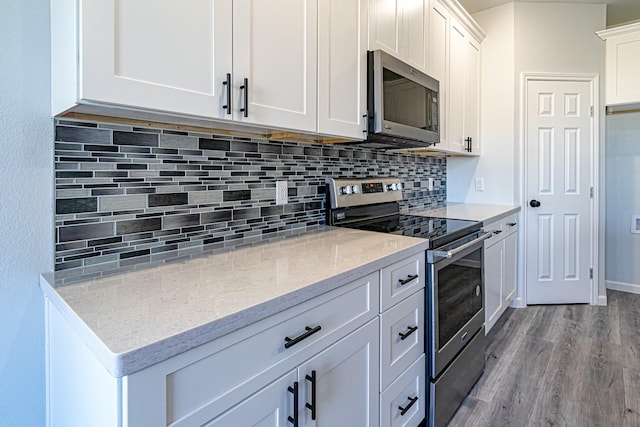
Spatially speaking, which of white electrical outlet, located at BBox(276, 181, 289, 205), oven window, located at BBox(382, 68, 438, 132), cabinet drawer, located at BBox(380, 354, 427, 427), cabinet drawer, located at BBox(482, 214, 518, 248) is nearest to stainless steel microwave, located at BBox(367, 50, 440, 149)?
oven window, located at BBox(382, 68, 438, 132)

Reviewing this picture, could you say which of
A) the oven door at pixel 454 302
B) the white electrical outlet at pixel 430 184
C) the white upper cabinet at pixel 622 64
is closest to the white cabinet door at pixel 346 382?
the oven door at pixel 454 302

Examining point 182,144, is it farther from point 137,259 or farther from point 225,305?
point 225,305

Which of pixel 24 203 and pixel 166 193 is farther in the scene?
pixel 166 193

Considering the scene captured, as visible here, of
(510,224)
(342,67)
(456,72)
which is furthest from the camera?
(510,224)

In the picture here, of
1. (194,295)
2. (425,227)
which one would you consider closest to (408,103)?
(425,227)

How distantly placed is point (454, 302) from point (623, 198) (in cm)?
297

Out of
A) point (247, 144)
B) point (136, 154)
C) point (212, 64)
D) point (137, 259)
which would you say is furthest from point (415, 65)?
point (137, 259)

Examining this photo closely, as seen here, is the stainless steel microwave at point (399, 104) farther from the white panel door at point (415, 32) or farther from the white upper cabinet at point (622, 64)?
the white upper cabinet at point (622, 64)

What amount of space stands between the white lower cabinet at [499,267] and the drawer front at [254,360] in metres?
1.57

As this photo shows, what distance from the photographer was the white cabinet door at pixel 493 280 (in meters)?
2.37

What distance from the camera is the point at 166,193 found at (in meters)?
1.25

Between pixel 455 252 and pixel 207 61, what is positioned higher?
pixel 207 61

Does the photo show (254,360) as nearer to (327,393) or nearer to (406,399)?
(327,393)

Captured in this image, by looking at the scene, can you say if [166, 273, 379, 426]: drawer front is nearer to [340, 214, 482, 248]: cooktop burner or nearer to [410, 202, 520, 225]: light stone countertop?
[340, 214, 482, 248]: cooktop burner
